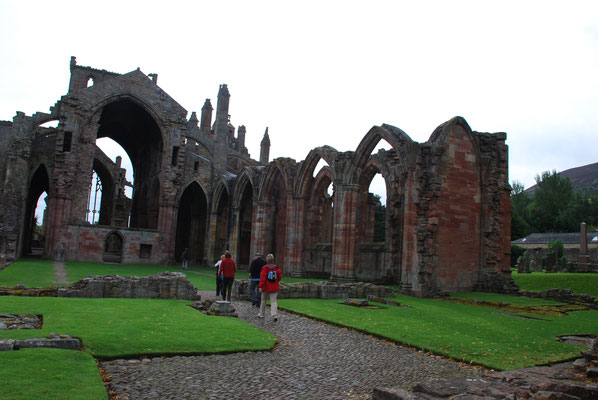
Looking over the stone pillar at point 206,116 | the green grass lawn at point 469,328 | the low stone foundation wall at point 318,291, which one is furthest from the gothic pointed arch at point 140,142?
the green grass lawn at point 469,328

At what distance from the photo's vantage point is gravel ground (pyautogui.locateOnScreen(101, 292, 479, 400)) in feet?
14.6

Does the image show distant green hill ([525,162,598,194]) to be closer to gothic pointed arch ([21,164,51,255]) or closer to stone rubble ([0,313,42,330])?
gothic pointed arch ([21,164,51,255])

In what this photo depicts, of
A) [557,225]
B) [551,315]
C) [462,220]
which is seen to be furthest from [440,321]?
[557,225]

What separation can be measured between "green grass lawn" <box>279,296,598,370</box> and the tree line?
42.6m

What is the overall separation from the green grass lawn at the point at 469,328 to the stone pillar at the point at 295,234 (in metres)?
10.4

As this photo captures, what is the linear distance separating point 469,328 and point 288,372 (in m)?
4.70

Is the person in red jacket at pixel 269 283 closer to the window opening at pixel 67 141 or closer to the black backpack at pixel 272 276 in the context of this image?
the black backpack at pixel 272 276

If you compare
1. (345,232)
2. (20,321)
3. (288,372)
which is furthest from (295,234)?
(288,372)

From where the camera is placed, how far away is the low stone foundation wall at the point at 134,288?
10.6 m

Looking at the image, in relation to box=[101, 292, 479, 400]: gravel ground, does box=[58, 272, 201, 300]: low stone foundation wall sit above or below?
above

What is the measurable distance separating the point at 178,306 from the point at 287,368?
17.0 feet

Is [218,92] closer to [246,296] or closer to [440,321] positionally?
[246,296]

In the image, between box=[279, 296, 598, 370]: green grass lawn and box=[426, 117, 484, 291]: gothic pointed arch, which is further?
box=[426, 117, 484, 291]: gothic pointed arch

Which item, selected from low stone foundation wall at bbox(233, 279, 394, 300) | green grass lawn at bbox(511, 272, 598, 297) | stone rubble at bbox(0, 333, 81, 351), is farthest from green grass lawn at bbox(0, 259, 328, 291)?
green grass lawn at bbox(511, 272, 598, 297)
